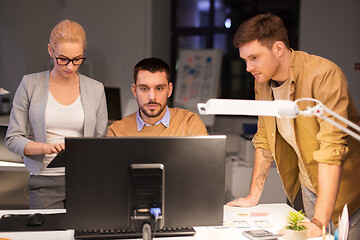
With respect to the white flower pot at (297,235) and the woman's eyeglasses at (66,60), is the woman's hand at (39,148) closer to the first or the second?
Result: the woman's eyeglasses at (66,60)

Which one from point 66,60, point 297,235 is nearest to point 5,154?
point 66,60

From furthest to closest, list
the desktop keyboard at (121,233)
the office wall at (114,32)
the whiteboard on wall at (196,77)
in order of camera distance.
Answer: the office wall at (114,32), the whiteboard on wall at (196,77), the desktop keyboard at (121,233)

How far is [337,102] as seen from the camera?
1.60 m

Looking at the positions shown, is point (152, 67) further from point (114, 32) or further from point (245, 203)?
point (114, 32)

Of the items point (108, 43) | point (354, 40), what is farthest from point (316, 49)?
point (108, 43)

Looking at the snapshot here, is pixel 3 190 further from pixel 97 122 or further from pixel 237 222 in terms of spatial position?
pixel 237 222

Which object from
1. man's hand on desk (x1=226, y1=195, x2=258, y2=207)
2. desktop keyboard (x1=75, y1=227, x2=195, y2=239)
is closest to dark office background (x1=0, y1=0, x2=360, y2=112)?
man's hand on desk (x1=226, y1=195, x2=258, y2=207)

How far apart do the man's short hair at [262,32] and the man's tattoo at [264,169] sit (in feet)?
1.89

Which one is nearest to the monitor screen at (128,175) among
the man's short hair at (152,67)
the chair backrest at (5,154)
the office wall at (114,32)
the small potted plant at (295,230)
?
the small potted plant at (295,230)

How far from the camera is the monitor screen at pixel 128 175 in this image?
1393 mm

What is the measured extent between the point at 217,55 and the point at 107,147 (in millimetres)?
4940

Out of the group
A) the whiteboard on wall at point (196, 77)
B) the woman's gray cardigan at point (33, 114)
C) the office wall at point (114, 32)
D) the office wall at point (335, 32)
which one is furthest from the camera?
the office wall at point (114, 32)

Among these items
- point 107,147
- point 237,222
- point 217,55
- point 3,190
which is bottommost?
point 3,190

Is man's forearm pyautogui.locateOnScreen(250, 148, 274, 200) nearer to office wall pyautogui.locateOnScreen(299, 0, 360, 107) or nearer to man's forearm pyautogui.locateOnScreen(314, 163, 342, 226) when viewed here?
man's forearm pyautogui.locateOnScreen(314, 163, 342, 226)
